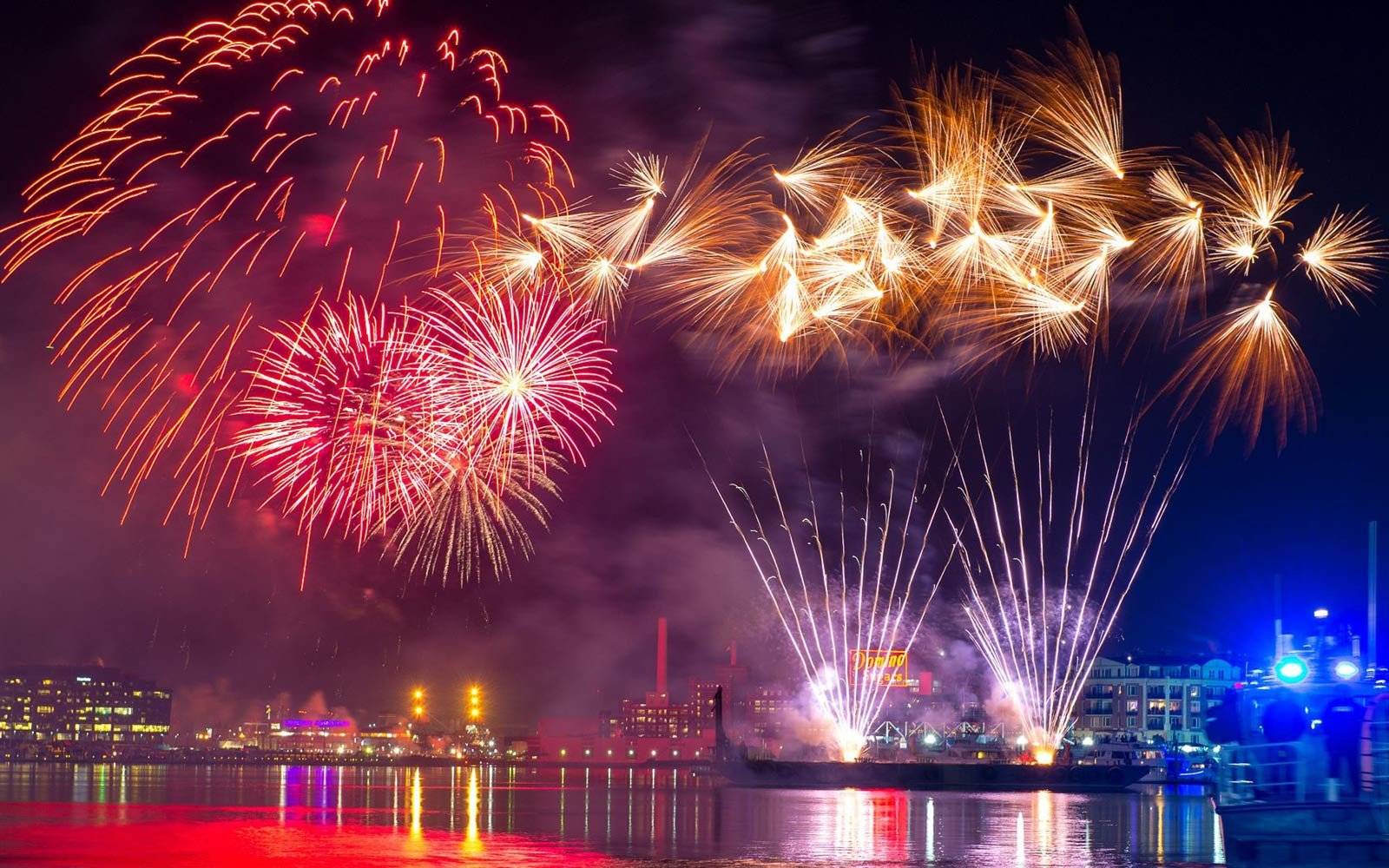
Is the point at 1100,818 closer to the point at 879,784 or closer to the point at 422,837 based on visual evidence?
the point at 422,837

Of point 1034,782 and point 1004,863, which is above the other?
point 1004,863

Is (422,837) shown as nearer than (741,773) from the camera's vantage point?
Yes

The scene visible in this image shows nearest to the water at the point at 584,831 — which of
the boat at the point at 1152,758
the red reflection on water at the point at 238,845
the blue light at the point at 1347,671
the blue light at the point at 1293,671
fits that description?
the red reflection on water at the point at 238,845

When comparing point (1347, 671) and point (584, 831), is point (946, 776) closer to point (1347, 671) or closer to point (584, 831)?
point (584, 831)

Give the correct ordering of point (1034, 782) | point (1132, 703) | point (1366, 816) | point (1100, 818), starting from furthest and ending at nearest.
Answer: point (1132, 703), point (1034, 782), point (1100, 818), point (1366, 816)

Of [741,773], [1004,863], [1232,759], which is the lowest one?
[741,773]

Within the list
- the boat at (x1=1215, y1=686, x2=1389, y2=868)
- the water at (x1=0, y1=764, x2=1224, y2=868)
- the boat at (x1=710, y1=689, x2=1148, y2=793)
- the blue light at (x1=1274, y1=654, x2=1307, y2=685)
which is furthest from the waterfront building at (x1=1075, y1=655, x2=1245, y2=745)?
the blue light at (x1=1274, y1=654, x2=1307, y2=685)

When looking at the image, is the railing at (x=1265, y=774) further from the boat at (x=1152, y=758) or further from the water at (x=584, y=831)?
the boat at (x=1152, y=758)

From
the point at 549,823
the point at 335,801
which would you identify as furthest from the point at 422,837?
the point at 335,801
